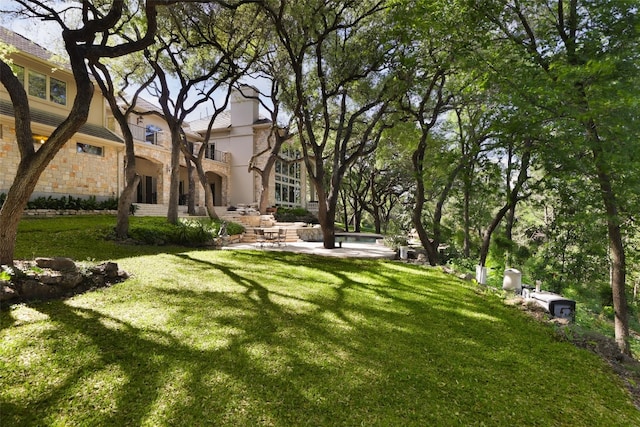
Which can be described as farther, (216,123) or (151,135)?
(216,123)

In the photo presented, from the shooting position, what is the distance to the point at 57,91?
15555mm

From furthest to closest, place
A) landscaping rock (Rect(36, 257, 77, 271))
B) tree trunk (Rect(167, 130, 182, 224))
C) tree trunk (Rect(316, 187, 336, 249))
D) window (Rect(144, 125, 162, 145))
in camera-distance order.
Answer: window (Rect(144, 125, 162, 145))
tree trunk (Rect(167, 130, 182, 224))
tree trunk (Rect(316, 187, 336, 249))
landscaping rock (Rect(36, 257, 77, 271))

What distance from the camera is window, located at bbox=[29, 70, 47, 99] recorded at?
14492mm

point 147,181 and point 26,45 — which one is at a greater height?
point 26,45

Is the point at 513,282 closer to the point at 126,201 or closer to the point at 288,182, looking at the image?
the point at 126,201

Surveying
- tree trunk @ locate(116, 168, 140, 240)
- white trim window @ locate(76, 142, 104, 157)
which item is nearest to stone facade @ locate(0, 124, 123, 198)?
white trim window @ locate(76, 142, 104, 157)

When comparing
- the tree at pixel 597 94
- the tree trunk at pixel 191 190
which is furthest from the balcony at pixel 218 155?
the tree at pixel 597 94

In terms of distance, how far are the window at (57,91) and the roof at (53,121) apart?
0.84m

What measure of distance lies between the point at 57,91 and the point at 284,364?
64.4ft

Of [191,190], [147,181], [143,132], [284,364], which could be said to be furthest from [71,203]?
[284,364]

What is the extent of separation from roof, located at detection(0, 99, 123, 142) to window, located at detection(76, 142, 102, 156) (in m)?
0.77

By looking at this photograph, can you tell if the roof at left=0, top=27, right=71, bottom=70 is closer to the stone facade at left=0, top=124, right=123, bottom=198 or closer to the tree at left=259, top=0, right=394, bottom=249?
the stone facade at left=0, top=124, right=123, bottom=198

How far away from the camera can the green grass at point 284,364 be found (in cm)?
261

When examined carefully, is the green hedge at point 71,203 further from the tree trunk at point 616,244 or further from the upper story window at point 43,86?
the tree trunk at point 616,244
